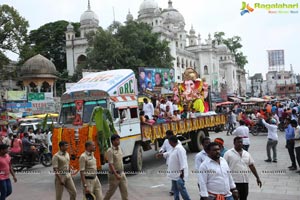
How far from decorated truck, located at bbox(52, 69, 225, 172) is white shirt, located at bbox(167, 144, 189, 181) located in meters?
3.09

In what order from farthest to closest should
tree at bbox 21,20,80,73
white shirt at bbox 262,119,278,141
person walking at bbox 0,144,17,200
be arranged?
1. tree at bbox 21,20,80,73
2. white shirt at bbox 262,119,278,141
3. person walking at bbox 0,144,17,200

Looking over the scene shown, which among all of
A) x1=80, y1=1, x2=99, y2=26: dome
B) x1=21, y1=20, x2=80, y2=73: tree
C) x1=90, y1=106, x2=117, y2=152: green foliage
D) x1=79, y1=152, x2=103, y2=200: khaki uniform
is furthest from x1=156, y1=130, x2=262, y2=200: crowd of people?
x1=21, y1=20, x2=80, y2=73: tree

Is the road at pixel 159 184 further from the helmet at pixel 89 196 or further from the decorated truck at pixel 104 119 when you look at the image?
the helmet at pixel 89 196

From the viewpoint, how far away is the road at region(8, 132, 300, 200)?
8008 millimetres

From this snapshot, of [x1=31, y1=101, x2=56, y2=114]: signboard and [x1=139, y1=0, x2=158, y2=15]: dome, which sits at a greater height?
[x1=139, y1=0, x2=158, y2=15]: dome

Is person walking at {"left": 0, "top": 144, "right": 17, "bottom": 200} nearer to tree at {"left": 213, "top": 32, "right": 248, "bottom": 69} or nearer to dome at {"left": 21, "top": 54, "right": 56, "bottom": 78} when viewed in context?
dome at {"left": 21, "top": 54, "right": 56, "bottom": 78}

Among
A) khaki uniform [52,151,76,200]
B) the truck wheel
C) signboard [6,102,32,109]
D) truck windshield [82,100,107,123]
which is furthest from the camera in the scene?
signboard [6,102,32,109]

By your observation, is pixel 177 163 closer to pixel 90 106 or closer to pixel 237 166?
pixel 237 166

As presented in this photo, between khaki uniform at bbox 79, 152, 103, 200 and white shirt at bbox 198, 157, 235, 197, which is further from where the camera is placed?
khaki uniform at bbox 79, 152, 103, 200

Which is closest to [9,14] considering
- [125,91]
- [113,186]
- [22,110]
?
[22,110]

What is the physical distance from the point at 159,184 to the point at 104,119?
7.84ft

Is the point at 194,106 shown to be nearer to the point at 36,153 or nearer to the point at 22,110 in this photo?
the point at 36,153

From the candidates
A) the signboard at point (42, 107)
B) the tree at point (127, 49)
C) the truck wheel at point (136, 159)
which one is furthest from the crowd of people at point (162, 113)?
the tree at point (127, 49)

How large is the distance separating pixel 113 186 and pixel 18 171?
832cm
